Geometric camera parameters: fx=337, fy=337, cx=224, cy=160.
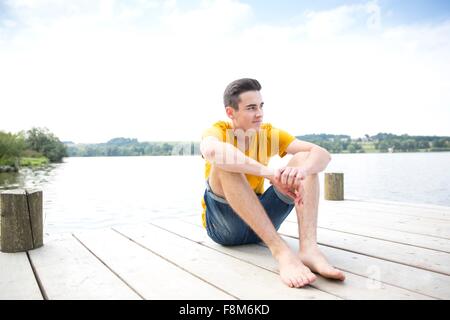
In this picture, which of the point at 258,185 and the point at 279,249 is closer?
the point at 279,249

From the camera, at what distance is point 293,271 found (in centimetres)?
156

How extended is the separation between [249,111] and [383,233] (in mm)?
1451

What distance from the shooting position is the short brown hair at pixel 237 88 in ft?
6.66

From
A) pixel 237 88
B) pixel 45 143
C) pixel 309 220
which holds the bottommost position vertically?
pixel 309 220

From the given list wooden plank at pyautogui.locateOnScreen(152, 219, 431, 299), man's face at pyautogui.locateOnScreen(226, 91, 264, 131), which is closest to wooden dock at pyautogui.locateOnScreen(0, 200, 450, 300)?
wooden plank at pyautogui.locateOnScreen(152, 219, 431, 299)

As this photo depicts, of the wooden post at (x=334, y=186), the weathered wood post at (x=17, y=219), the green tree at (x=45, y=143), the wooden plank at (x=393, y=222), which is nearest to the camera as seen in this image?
the weathered wood post at (x=17, y=219)

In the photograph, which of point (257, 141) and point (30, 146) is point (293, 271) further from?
point (30, 146)

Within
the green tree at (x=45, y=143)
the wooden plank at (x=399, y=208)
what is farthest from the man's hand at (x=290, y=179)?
the green tree at (x=45, y=143)

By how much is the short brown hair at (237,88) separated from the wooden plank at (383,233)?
4.60ft

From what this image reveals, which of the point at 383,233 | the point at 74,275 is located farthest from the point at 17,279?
the point at 383,233

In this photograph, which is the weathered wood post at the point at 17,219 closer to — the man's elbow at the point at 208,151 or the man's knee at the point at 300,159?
the man's elbow at the point at 208,151
